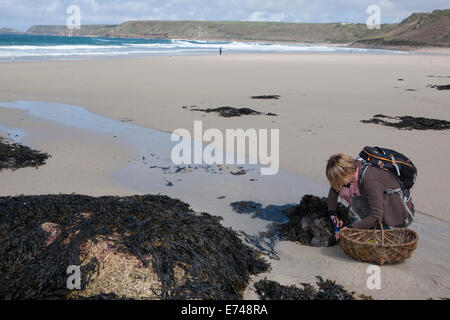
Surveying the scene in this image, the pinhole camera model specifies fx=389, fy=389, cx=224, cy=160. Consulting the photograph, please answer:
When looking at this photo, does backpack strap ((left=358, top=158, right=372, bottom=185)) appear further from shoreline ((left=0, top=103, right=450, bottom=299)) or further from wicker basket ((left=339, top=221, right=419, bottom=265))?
shoreline ((left=0, top=103, right=450, bottom=299))

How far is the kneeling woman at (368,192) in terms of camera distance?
3469 mm

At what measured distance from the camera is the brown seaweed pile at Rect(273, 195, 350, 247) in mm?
4012

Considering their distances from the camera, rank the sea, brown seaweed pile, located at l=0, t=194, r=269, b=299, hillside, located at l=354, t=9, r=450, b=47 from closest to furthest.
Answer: brown seaweed pile, located at l=0, t=194, r=269, b=299, the sea, hillside, located at l=354, t=9, r=450, b=47

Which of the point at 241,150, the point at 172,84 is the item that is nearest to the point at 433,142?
the point at 241,150

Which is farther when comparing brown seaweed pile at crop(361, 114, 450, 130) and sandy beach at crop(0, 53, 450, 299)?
brown seaweed pile at crop(361, 114, 450, 130)

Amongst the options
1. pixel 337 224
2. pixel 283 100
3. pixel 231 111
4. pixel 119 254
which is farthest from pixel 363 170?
pixel 283 100

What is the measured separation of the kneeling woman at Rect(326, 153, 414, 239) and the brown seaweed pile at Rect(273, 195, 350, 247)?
196 mm

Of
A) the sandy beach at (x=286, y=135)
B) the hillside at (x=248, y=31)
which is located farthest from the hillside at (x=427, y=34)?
the sandy beach at (x=286, y=135)

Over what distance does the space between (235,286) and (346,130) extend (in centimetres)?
633

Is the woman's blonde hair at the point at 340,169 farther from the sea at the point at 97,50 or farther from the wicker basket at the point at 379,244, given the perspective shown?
the sea at the point at 97,50

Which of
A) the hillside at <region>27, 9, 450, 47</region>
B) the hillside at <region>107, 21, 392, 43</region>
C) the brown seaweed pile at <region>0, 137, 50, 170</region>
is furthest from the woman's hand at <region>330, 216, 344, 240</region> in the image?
the hillside at <region>107, 21, 392, 43</region>

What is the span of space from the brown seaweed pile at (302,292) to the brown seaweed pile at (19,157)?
4722 mm

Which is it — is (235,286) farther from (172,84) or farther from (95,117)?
(172,84)

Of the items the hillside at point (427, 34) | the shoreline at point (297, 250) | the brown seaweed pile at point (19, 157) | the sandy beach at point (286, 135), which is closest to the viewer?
the shoreline at point (297, 250)
